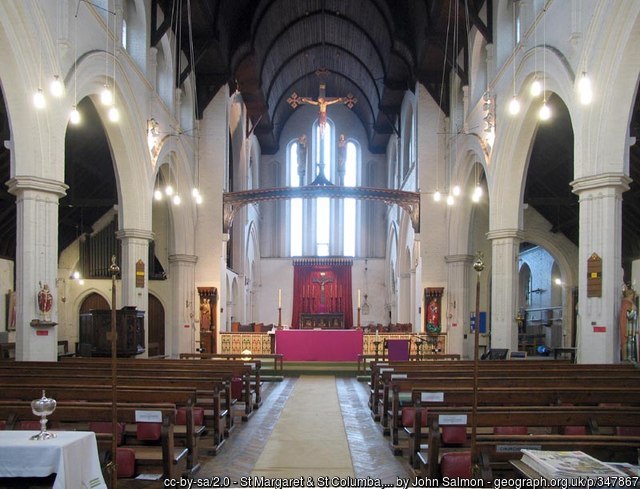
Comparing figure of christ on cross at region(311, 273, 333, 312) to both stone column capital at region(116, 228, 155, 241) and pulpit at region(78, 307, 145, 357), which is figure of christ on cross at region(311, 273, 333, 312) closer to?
stone column capital at region(116, 228, 155, 241)

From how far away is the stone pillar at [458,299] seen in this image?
1828 centimetres

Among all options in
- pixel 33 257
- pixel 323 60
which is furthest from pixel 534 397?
pixel 323 60

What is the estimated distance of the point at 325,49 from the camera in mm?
27188

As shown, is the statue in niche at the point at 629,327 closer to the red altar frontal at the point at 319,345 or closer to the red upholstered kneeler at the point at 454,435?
→ the red upholstered kneeler at the point at 454,435

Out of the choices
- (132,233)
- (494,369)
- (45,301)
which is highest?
(132,233)

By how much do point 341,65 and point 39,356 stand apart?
21.9 metres

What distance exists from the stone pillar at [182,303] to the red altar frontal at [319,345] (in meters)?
2.86

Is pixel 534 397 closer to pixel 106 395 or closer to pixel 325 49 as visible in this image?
pixel 106 395

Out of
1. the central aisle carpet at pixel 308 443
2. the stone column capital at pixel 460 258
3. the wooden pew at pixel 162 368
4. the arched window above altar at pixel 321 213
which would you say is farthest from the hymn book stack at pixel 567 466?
the arched window above altar at pixel 321 213

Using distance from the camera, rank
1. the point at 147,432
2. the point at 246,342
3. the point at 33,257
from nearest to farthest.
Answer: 1. the point at 147,432
2. the point at 33,257
3. the point at 246,342

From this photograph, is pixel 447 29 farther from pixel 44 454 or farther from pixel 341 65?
pixel 44 454

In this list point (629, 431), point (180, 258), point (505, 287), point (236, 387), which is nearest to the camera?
point (629, 431)

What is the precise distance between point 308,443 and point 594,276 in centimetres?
492

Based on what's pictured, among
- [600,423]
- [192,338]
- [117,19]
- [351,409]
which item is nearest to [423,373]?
[351,409]
